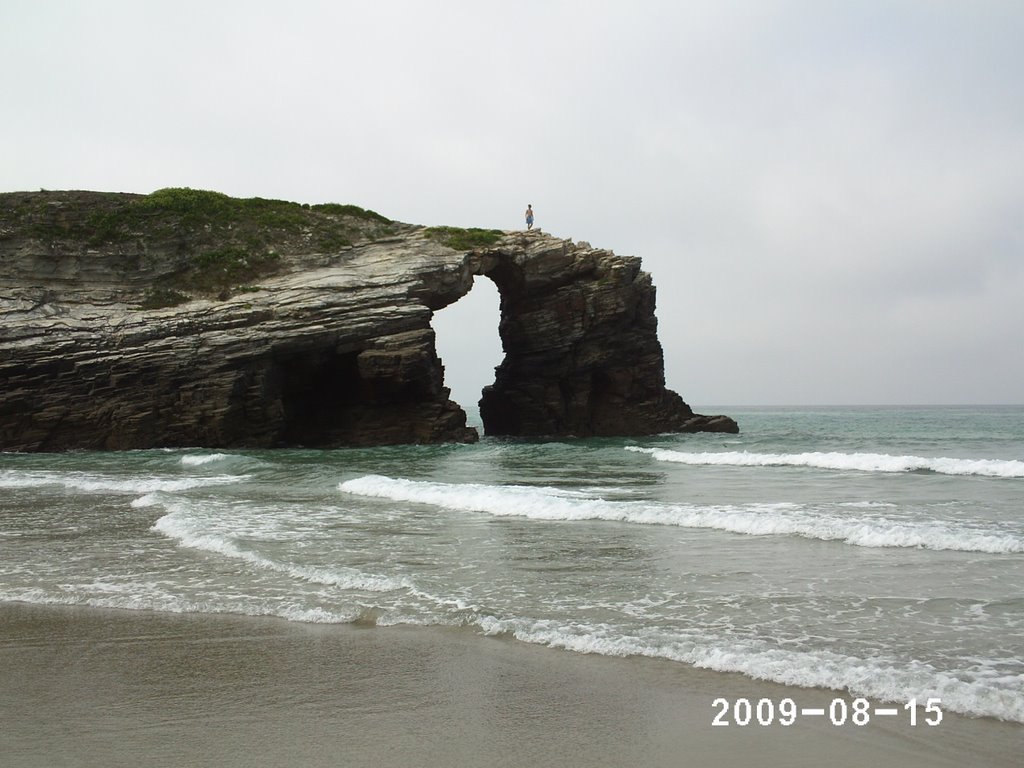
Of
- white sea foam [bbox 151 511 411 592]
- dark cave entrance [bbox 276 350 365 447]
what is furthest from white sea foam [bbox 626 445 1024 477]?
white sea foam [bbox 151 511 411 592]

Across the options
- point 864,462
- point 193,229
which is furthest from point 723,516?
point 193,229

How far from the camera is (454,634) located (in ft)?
19.6

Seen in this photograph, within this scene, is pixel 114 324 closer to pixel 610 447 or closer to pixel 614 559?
pixel 610 447

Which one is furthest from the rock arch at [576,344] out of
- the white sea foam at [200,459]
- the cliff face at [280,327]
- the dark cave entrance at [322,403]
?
the white sea foam at [200,459]

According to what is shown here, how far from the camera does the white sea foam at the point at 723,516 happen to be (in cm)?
962

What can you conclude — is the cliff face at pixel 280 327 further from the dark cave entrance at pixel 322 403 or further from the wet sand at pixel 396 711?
the wet sand at pixel 396 711

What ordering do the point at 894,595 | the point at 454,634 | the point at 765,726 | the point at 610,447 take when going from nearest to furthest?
the point at 765,726 → the point at 454,634 → the point at 894,595 → the point at 610,447

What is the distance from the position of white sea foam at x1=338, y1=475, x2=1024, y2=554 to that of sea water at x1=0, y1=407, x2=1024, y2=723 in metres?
0.05

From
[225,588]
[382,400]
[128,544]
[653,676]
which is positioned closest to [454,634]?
[653,676]

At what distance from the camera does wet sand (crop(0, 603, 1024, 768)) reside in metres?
3.77

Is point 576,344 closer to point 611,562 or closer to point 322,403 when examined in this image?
point 322,403

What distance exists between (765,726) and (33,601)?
658cm

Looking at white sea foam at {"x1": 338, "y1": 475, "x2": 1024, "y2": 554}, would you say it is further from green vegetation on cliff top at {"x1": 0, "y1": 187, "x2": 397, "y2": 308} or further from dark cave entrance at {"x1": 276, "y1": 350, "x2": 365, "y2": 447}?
green vegetation on cliff top at {"x1": 0, "y1": 187, "x2": 397, "y2": 308}

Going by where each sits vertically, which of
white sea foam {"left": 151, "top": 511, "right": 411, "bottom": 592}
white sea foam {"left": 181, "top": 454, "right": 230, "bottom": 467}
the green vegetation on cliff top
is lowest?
white sea foam {"left": 181, "top": 454, "right": 230, "bottom": 467}
